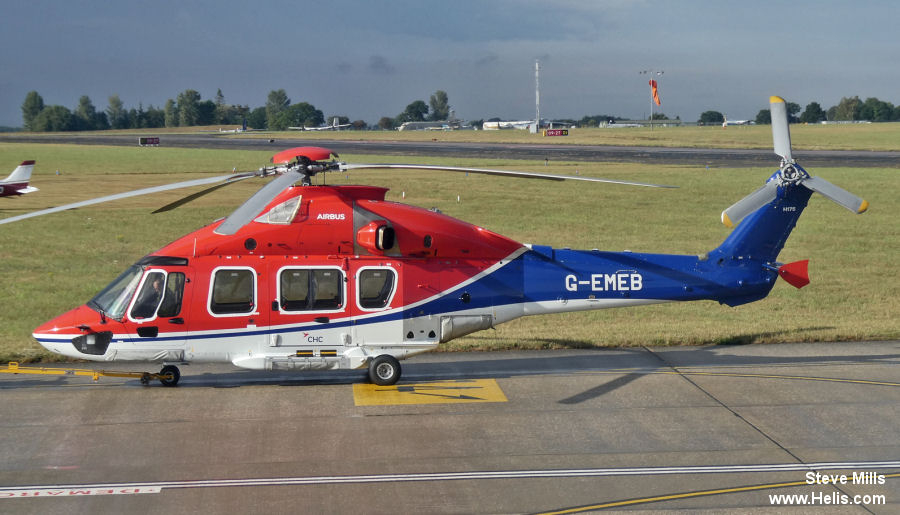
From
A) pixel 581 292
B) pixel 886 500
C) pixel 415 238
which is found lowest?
pixel 886 500

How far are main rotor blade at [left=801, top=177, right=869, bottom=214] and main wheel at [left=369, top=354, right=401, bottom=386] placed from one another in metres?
7.56

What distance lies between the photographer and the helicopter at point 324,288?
1348 centimetres

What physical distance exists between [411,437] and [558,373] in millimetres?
4086

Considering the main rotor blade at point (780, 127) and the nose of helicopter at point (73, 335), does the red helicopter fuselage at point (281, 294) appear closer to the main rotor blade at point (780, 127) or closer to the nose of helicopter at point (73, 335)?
the nose of helicopter at point (73, 335)

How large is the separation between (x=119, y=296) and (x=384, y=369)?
4.48m

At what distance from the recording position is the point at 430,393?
13984 mm

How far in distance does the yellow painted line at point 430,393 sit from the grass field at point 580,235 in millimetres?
2485

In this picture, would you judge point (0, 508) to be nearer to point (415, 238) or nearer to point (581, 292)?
point (415, 238)

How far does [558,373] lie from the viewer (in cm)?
1516

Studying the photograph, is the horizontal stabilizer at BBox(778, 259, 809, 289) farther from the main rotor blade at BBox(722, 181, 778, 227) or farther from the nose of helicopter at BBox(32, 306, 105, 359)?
the nose of helicopter at BBox(32, 306, 105, 359)

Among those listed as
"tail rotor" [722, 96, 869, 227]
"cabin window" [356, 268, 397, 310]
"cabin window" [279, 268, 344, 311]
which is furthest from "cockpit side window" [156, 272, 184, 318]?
"tail rotor" [722, 96, 869, 227]

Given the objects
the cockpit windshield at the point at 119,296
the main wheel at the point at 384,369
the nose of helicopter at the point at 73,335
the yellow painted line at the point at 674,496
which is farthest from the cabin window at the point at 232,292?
the yellow painted line at the point at 674,496

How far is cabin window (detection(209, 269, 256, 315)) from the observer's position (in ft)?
44.5

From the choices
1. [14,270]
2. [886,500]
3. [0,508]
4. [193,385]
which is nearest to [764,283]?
[886,500]
